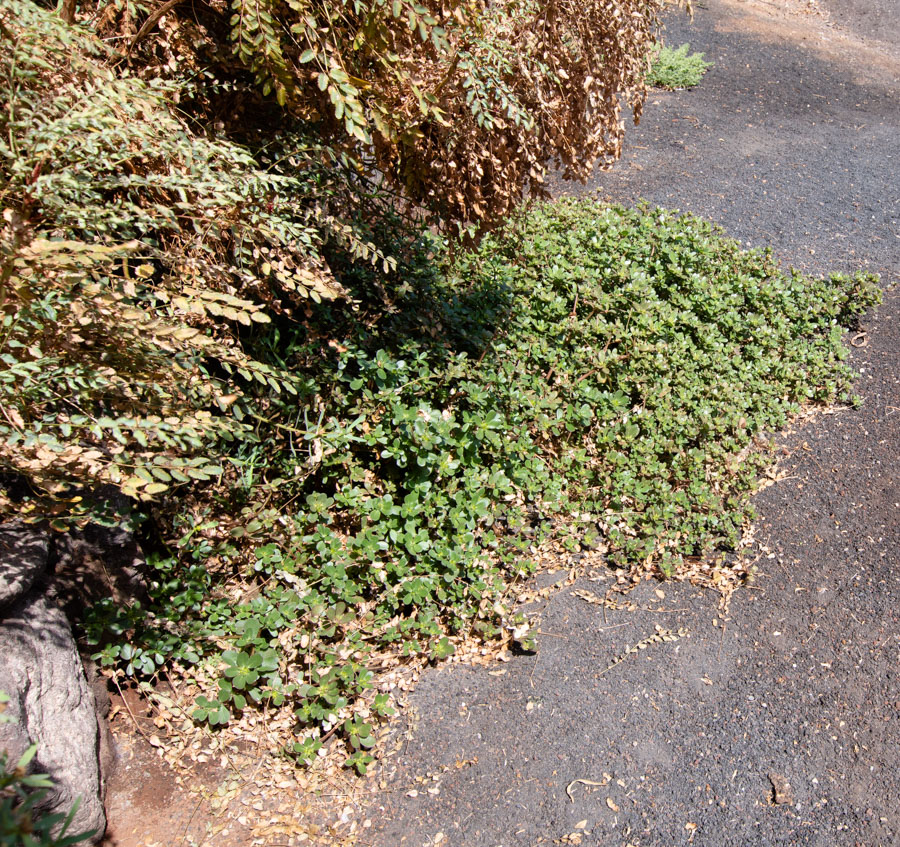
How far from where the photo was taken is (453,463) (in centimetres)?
346

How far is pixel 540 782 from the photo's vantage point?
280 centimetres

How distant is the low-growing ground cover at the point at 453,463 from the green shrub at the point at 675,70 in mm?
4114

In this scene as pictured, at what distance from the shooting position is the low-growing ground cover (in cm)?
307

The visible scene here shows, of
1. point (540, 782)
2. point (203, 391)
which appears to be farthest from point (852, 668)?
point (203, 391)

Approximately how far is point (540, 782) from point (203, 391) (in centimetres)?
180

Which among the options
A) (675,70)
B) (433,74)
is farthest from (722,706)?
(675,70)

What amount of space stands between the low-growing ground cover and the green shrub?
411 centimetres

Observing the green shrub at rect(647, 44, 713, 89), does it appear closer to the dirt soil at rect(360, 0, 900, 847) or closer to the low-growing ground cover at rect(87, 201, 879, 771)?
the low-growing ground cover at rect(87, 201, 879, 771)

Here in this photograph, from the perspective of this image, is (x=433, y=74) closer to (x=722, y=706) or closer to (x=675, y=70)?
(x=722, y=706)

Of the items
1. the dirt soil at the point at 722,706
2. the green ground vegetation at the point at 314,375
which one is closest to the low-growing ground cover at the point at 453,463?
the green ground vegetation at the point at 314,375

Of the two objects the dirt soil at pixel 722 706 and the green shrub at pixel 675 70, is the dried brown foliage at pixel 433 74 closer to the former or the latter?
the dirt soil at pixel 722 706

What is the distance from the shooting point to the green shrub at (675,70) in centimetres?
820

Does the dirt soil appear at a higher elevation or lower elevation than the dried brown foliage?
lower

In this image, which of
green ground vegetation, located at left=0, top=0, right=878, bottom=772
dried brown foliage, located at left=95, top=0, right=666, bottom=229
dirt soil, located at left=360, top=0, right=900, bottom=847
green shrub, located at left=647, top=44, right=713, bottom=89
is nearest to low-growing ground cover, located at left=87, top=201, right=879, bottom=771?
green ground vegetation, located at left=0, top=0, right=878, bottom=772
